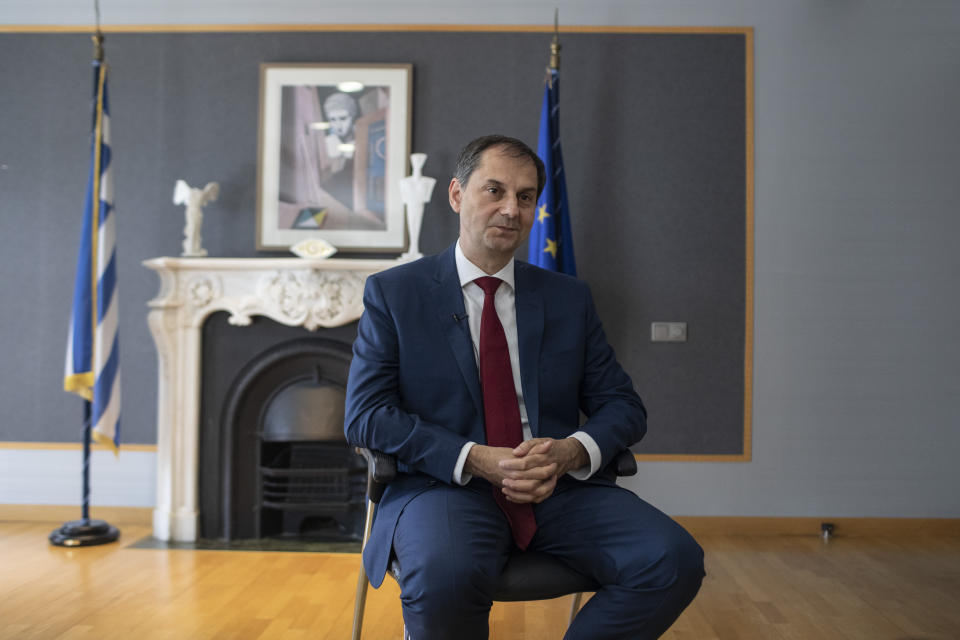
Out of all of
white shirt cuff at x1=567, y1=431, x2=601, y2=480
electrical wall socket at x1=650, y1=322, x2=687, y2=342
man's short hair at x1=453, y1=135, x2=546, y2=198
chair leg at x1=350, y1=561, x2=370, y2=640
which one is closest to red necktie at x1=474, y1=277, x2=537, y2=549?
white shirt cuff at x1=567, y1=431, x2=601, y2=480

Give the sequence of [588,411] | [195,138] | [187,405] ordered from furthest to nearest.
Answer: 1. [195,138]
2. [187,405]
3. [588,411]

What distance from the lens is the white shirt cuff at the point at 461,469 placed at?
177 cm

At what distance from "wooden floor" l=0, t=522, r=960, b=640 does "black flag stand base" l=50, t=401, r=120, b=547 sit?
6cm

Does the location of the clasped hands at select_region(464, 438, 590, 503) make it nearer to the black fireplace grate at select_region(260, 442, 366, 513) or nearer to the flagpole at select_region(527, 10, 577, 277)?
the flagpole at select_region(527, 10, 577, 277)

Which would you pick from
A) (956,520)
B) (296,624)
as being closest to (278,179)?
(296,624)

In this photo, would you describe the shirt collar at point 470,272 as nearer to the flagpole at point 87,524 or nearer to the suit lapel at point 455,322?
the suit lapel at point 455,322

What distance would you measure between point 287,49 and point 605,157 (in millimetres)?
1753

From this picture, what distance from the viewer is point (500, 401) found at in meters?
1.90

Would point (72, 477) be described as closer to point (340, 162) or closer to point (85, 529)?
point (85, 529)

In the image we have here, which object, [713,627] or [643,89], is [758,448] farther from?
[643,89]

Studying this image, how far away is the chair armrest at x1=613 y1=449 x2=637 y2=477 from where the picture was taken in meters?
1.88

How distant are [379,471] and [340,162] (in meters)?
2.58

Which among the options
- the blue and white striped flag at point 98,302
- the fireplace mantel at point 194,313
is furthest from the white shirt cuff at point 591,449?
the blue and white striped flag at point 98,302

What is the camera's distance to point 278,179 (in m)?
4.04
